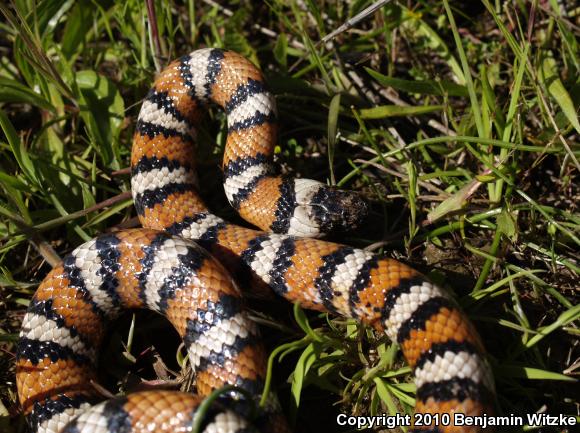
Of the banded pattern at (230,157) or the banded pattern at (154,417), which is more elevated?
the banded pattern at (230,157)

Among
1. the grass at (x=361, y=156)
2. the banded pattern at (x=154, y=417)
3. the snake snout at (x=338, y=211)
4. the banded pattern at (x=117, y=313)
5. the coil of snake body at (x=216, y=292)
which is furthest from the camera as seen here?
the snake snout at (x=338, y=211)

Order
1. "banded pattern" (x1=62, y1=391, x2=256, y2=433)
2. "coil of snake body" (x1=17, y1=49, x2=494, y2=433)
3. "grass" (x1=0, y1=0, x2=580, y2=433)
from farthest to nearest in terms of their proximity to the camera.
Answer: "grass" (x1=0, y1=0, x2=580, y2=433)
"coil of snake body" (x1=17, y1=49, x2=494, y2=433)
"banded pattern" (x1=62, y1=391, x2=256, y2=433)

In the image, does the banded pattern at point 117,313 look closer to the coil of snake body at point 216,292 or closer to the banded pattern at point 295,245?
the coil of snake body at point 216,292

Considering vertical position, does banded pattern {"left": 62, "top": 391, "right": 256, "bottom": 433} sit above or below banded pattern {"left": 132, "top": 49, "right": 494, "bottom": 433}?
below

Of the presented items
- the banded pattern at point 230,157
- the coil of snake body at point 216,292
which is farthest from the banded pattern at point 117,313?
the banded pattern at point 230,157

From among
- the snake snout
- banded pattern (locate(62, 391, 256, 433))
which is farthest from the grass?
banded pattern (locate(62, 391, 256, 433))

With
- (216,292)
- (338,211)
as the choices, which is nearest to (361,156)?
(338,211)

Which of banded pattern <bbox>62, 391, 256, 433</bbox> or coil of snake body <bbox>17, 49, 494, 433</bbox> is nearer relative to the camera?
banded pattern <bbox>62, 391, 256, 433</bbox>

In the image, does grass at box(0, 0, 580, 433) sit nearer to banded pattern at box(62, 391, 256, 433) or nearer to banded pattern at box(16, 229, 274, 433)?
banded pattern at box(16, 229, 274, 433)
